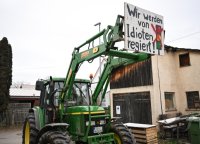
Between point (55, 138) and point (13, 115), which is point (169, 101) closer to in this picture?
point (55, 138)

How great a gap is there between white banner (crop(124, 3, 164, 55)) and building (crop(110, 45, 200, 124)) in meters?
8.97

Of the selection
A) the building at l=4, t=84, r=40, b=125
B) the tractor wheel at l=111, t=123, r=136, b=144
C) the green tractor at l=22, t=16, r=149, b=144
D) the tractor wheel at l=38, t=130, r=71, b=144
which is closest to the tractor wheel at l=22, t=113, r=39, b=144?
the green tractor at l=22, t=16, r=149, b=144

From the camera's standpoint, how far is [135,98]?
53.5 feet

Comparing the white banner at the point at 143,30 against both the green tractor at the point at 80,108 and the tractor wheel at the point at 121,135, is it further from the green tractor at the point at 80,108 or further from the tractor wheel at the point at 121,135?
the tractor wheel at the point at 121,135

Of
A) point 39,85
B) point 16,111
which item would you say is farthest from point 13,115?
point 39,85

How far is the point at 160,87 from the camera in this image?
616 inches

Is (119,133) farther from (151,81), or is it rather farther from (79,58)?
(151,81)

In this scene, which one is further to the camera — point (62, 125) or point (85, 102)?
point (85, 102)

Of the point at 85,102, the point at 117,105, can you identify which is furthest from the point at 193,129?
the point at 117,105

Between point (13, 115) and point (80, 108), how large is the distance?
18.3 metres

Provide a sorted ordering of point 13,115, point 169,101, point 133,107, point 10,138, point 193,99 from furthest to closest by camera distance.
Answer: point 13,115 → point 169,101 → point 133,107 → point 193,99 → point 10,138

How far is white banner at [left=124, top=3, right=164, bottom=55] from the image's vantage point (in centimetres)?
590

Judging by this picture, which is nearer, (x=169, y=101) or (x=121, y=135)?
(x=121, y=135)

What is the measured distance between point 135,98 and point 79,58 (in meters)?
9.88
